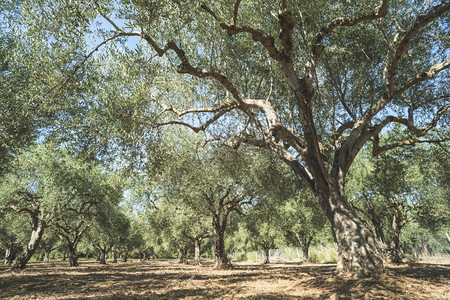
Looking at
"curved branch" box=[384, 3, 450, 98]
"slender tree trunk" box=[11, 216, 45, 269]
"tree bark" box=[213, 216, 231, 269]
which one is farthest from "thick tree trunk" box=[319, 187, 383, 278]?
"slender tree trunk" box=[11, 216, 45, 269]

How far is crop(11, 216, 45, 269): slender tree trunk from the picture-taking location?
1956 cm

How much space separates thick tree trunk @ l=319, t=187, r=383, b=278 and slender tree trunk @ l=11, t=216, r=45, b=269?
2360cm

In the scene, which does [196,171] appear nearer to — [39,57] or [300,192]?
[300,192]

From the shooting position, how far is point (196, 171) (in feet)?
60.3

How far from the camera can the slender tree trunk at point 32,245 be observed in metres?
19.6

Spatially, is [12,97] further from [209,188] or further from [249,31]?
[209,188]

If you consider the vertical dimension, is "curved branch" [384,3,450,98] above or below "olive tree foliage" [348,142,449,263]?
above

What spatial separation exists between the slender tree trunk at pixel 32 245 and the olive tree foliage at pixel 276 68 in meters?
16.1

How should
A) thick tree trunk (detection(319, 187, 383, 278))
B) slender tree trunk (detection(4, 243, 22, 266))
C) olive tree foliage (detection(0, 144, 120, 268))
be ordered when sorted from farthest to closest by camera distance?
slender tree trunk (detection(4, 243, 22, 266))
olive tree foliage (detection(0, 144, 120, 268))
thick tree trunk (detection(319, 187, 383, 278))

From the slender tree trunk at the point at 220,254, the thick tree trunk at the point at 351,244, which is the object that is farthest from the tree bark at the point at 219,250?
the thick tree trunk at the point at 351,244

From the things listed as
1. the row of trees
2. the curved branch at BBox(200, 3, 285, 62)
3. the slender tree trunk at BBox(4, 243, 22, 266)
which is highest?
the curved branch at BBox(200, 3, 285, 62)

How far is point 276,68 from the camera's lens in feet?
42.1

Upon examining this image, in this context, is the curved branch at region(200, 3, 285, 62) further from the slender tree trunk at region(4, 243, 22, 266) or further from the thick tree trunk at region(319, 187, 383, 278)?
the slender tree trunk at region(4, 243, 22, 266)

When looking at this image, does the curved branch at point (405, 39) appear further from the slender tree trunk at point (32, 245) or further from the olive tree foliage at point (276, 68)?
the slender tree trunk at point (32, 245)
